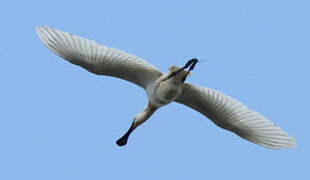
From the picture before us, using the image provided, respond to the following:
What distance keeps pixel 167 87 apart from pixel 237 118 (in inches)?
52.6

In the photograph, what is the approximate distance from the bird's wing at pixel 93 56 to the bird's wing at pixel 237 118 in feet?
2.52

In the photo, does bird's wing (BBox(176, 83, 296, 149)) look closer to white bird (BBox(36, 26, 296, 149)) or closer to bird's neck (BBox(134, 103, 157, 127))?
white bird (BBox(36, 26, 296, 149))

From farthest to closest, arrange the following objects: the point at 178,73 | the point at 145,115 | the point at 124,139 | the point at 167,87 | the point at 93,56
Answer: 1. the point at 124,139
2. the point at 145,115
3. the point at 93,56
4. the point at 167,87
5. the point at 178,73

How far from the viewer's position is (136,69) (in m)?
14.9

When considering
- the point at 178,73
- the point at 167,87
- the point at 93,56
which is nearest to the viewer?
the point at 178,73

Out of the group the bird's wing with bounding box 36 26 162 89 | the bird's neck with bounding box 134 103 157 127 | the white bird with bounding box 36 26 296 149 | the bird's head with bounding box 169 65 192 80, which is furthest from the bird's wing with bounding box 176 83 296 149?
the bird's wing with bounding box 36 26 162 89

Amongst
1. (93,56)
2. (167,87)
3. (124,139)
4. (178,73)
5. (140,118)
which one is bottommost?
(124,139)

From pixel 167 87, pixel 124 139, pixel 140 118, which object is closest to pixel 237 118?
pixel 167 87

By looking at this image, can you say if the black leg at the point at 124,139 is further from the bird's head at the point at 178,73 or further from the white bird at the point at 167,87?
the bird's head at the point at 178,73

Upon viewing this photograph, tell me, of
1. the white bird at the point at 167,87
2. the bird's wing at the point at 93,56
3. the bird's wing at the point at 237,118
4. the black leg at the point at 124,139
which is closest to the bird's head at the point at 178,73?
the white bird at the point at 167,87

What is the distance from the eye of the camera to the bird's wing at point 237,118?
596 inches

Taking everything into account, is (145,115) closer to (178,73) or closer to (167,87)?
(167,87)

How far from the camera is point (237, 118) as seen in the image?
15.3 metres

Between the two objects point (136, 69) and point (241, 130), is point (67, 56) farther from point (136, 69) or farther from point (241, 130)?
point (241, 130)
